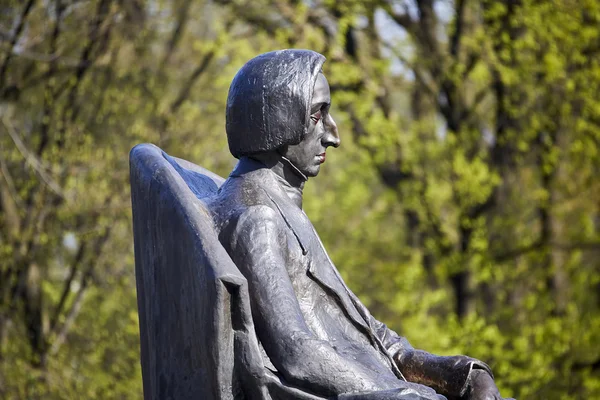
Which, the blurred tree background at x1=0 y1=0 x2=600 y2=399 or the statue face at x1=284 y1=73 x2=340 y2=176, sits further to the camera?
the blurred tree background at x1=0 y1=0 x2=600 y2=399

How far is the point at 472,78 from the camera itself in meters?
14.9

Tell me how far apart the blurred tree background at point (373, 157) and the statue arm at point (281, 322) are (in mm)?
7627

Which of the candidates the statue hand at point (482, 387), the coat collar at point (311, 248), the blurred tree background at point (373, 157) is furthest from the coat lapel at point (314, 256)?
the blurred tree background at point (373, 157)

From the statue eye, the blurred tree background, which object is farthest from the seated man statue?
the blurred tree background

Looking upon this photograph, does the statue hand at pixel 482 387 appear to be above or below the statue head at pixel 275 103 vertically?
below

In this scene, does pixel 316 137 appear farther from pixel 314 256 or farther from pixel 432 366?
pixel 432 366

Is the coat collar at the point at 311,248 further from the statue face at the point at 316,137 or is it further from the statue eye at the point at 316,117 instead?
the statue eye at the point at 316,117

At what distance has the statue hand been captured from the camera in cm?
369

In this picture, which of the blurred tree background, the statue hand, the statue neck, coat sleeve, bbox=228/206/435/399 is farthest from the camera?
the blurred tree background

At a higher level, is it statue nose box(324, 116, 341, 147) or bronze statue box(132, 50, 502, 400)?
statue nose box(324, 116, 341, 147)

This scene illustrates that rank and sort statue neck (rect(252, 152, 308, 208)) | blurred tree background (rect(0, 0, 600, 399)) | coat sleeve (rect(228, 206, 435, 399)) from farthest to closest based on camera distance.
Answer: blurred tree background (rect(0, 0, 600, 399)), statue neck (rect(252, 152, 308, 208)), coat sleeve (rect(228, 206, 435, 399))

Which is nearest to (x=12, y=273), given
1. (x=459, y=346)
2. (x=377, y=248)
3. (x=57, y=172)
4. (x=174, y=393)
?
(x=57, y=172)

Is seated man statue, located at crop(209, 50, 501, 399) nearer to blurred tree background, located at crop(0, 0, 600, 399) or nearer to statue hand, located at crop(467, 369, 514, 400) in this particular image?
statue hand, located at crop(467, 369, 514, 400)

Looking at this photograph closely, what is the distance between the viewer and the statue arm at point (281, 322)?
3428 millimetres
